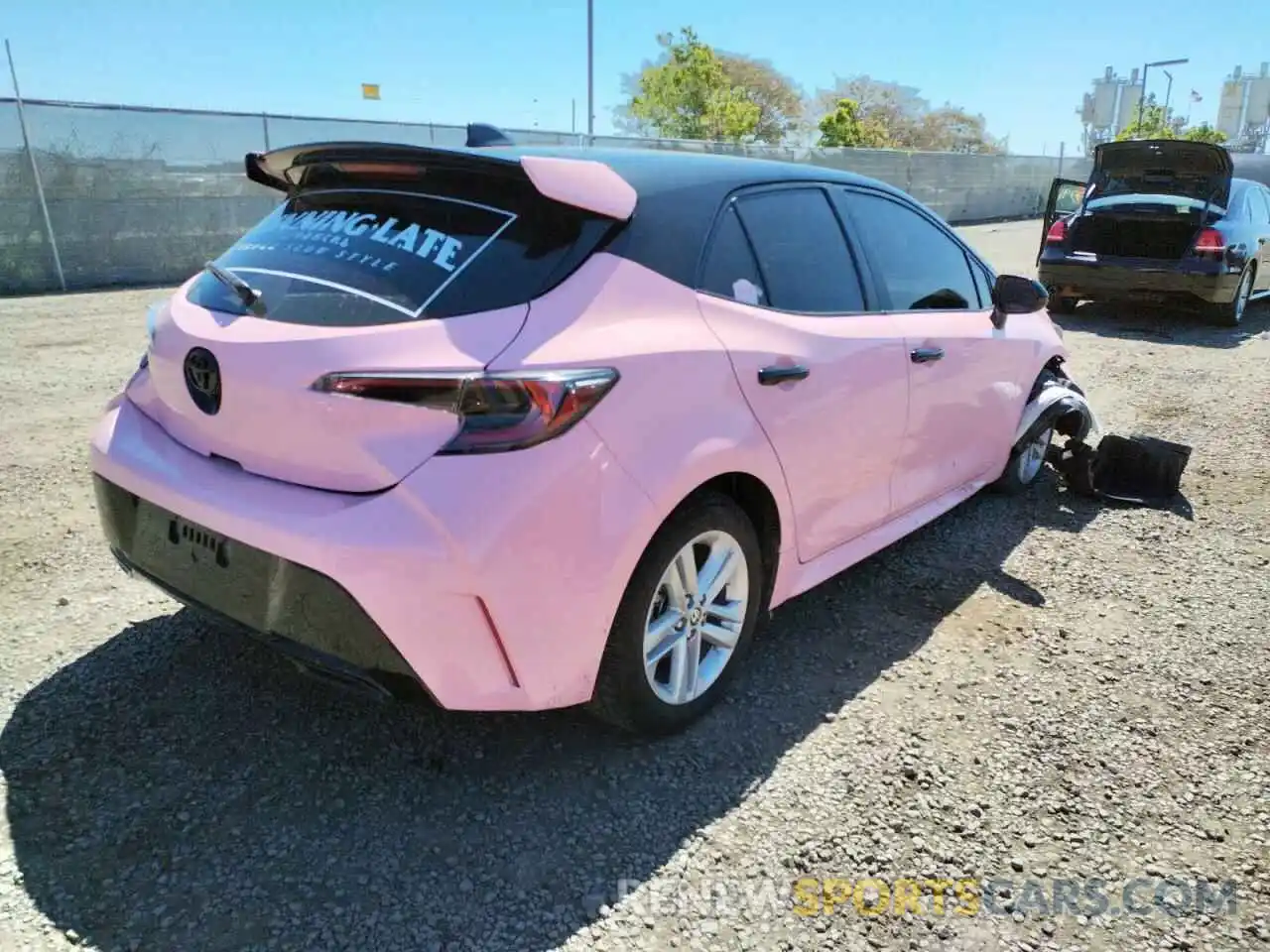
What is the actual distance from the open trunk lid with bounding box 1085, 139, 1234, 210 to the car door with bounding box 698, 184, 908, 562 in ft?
28.7

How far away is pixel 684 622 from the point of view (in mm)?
2688

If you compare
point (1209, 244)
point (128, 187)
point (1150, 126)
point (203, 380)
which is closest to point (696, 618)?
point (203, 380)

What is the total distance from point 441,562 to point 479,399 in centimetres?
37

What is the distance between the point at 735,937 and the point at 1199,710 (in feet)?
6.21

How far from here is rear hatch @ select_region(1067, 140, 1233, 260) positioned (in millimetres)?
9859

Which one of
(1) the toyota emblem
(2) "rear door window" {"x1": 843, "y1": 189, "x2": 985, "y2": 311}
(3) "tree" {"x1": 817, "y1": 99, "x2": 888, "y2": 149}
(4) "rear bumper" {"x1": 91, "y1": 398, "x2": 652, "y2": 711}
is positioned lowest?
(4) "rear bumper" {"x1": 91, "y1": 398, "x2": 652, "y2": 711}

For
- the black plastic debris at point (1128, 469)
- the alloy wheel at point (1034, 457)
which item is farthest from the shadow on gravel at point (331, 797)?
the black plastic debris at point (1128, 469)

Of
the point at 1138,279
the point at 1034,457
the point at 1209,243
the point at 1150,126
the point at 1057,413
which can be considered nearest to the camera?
the point at 1057,413

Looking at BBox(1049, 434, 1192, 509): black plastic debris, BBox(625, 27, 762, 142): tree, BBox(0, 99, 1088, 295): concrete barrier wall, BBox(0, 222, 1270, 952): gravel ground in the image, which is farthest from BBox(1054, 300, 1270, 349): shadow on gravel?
BBox(625, 27, 762, 142): tree

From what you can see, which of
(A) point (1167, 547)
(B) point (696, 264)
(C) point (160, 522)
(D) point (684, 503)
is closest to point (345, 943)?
(C) point (160, 522)

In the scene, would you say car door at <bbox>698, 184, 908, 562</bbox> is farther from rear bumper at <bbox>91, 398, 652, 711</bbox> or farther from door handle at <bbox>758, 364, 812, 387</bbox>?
rear bumper at <bbox>91, 398, 652, 711</bbox>

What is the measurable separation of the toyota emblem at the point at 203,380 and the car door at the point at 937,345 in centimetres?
219

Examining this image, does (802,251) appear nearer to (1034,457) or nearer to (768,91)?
(1034,457)

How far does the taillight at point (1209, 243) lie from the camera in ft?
31.4
